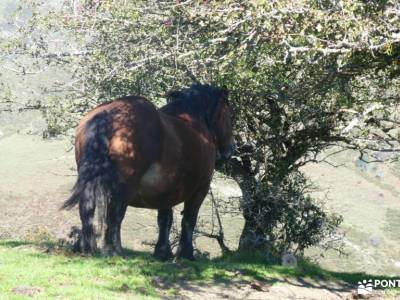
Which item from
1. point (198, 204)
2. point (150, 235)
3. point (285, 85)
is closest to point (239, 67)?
point (285, 85)

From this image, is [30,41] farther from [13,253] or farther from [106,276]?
[106,276]

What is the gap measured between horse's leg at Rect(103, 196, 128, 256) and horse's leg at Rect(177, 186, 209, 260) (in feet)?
9.06

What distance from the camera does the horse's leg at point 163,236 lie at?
1278 centimetres

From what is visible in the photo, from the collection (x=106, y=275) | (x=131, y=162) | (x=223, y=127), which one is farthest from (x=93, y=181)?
(x=223, y=127)

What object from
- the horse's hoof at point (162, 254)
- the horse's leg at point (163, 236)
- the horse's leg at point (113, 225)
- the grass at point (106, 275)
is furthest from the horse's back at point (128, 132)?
the horse's hoof at point (162, 254)

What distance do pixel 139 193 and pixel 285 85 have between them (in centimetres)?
496

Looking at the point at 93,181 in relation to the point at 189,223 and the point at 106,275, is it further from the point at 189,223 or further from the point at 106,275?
the point at 189,223

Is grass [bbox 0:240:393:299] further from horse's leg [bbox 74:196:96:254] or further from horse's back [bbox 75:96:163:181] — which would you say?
horse's back [bbox 75:96:163:181]

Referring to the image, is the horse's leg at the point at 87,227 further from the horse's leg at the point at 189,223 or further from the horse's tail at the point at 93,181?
the horse's leg at the point at 189,223

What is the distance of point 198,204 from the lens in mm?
13016

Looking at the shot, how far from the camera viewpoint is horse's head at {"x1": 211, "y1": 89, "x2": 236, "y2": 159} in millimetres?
13930

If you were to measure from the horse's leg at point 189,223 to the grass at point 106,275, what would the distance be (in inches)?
57.9

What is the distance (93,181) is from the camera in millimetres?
→ 9953

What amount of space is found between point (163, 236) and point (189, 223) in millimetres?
689
